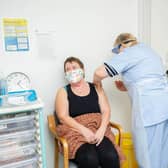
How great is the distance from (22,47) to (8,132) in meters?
0.75

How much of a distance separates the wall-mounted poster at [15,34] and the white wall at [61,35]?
0.04 meters

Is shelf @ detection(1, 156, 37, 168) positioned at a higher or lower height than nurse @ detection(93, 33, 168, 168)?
lower

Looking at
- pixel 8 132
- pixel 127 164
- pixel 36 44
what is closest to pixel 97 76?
pixel 36 44

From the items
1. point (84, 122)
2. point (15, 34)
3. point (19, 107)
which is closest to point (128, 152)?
point (84, 122)

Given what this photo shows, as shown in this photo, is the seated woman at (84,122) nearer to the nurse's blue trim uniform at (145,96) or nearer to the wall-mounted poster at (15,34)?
the nurse's blue trim uniform at (145,96)

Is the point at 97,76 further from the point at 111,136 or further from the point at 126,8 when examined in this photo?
the point at 126,8

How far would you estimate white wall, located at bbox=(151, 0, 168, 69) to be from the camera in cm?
260

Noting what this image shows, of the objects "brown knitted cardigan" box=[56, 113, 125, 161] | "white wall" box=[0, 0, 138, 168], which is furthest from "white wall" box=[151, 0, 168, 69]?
"brown knitted cardigan" box=[56, 113, 125, 161]

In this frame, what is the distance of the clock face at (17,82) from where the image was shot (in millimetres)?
1966

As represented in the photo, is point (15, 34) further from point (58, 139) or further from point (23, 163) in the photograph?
point (23, 163)

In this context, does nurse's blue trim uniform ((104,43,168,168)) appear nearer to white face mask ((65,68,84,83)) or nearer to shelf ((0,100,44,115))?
white face mask ((65,68,84,83))

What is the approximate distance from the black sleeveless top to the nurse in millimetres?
224

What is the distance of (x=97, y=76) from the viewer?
202 centimetres

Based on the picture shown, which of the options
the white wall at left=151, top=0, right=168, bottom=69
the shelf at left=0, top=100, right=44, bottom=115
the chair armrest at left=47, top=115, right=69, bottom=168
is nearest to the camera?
the shelf at left=0, top=100, right=44, bottom=115
